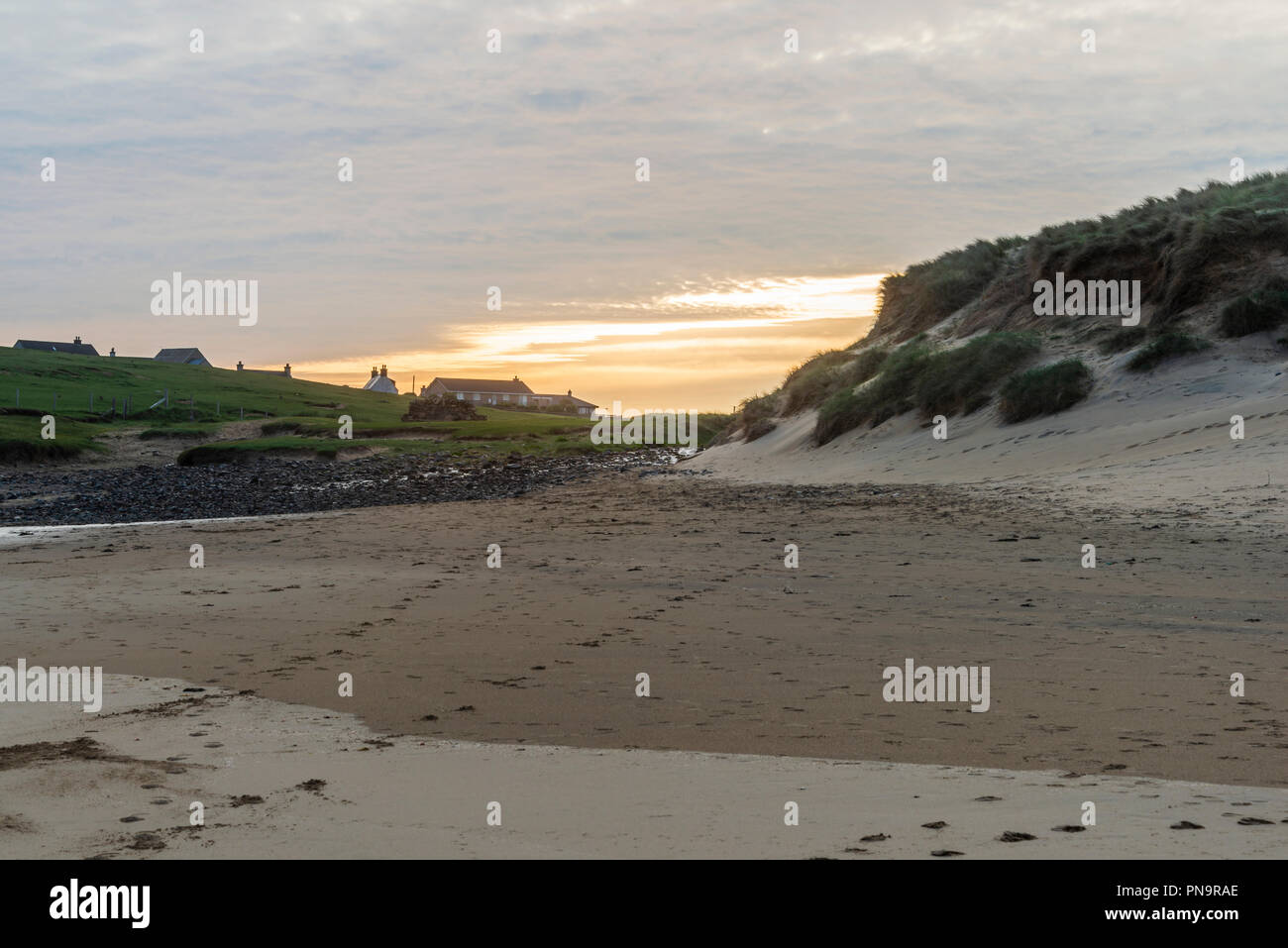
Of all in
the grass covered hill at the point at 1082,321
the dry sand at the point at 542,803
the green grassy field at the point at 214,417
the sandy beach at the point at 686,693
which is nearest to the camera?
the dry sand at the point at 542,803

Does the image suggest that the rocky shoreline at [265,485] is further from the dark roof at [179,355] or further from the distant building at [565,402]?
the dark roof at [179,355]

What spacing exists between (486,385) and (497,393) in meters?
3.06

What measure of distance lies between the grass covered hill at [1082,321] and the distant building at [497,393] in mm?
112221

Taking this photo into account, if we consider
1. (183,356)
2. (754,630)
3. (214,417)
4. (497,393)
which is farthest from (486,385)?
(754,630)

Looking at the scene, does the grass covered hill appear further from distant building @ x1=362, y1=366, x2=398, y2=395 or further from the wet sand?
distant building @ x1=362, y1=366, x2=398, y2=395

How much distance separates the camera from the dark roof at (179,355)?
153125 mm

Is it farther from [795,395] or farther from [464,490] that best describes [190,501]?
[795,395]

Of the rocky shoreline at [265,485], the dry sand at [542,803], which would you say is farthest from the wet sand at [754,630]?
the rocky shoreline at [265,485]

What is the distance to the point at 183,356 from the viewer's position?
15375 cm

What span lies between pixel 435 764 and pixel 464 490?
2270 centimetres

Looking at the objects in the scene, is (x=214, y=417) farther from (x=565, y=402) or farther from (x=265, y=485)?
(x=565, y=402)

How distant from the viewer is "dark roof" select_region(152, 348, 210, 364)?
15312 cm

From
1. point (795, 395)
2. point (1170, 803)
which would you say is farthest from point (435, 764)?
point (795, 395)

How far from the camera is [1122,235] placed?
28.3 metres
